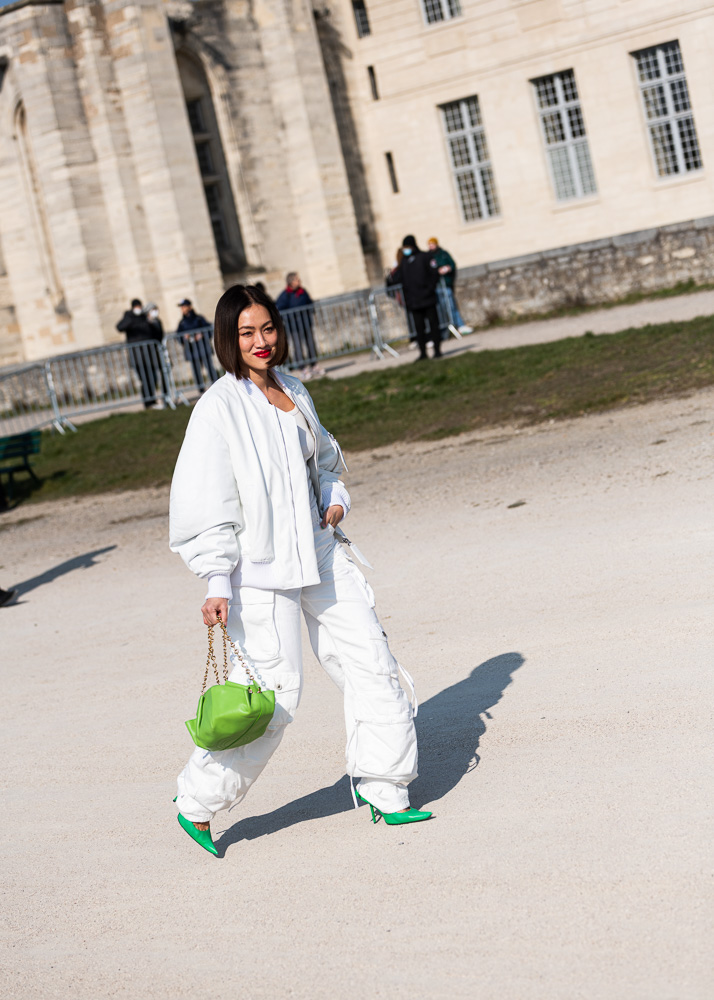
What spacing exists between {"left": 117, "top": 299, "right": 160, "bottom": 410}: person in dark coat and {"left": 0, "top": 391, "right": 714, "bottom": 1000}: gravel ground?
13.8 metres

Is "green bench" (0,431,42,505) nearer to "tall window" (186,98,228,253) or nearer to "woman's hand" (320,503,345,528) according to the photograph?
"woman's hand" (320,503,345,528)

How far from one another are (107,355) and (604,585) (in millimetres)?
17549

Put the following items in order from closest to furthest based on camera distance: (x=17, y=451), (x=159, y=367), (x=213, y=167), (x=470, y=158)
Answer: (x=17, y=451) < (x=159, y=367) < (x=213, y=167) < (x=470, y=158)

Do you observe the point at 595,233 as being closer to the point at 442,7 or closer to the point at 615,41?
the point at 615,41

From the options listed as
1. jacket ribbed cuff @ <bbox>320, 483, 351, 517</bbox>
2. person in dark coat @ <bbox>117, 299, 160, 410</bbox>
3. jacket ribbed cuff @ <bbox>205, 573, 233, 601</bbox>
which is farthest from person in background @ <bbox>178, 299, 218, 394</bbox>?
jacket ribbed cuff @ <bbox>205, 573, 233, 601</bbox>

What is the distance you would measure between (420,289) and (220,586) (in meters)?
17.6

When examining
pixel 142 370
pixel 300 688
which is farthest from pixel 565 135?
pixel 300 688

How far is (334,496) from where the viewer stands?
5.04m

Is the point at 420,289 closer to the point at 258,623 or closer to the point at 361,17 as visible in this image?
the point at 361,17

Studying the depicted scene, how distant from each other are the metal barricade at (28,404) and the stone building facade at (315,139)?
22.9 ft

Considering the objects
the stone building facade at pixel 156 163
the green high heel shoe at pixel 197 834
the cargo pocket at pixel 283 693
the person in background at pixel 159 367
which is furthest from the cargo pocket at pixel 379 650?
the stone building facade at pixel 156 163

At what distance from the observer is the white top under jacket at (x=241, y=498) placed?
468 centimetres

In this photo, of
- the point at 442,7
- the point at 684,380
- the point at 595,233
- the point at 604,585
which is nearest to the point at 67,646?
the point at 604,585

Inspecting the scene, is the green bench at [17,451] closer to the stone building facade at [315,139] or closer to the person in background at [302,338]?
the person in background at [302,338]
